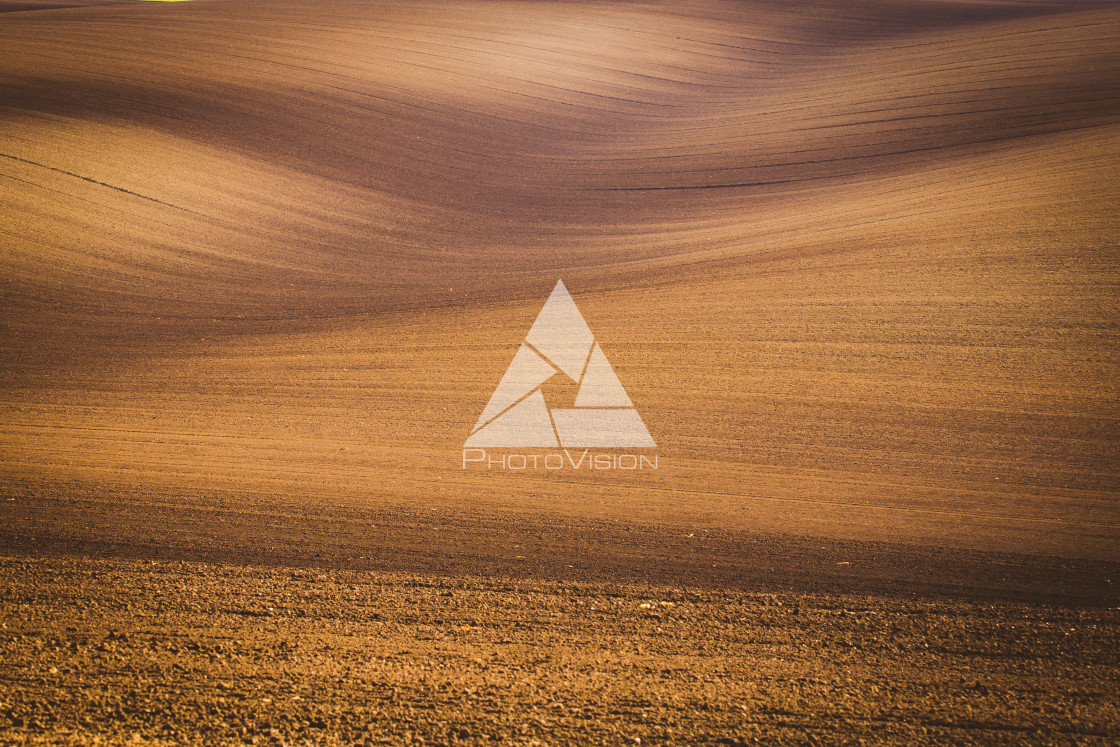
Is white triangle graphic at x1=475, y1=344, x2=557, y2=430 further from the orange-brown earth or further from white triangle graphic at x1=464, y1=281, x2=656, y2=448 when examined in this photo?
the orange-brown earth

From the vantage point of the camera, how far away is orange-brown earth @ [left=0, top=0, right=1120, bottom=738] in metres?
4.47

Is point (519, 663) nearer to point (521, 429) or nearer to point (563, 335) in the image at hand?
point (521, 429)

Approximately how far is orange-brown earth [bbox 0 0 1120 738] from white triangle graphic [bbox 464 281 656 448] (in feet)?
0.80

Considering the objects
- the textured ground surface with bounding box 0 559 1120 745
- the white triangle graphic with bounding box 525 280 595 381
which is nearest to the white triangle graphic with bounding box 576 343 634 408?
the white triangle graphic with bounding box 525 280 595 381

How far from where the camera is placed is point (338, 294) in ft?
33.3

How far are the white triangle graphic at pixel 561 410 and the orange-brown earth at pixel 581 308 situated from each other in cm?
24

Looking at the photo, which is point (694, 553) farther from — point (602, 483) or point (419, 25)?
point (419, 25)

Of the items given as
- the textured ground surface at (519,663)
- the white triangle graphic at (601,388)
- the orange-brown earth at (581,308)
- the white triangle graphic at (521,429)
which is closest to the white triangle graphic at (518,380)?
the white triangle graphic at (521,429)

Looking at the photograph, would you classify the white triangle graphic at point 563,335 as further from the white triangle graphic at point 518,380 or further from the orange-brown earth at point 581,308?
the orange-brown earth at point 581,308

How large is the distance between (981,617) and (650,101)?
19742 millimetres

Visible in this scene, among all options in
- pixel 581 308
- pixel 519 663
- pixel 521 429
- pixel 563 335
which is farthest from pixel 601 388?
pixel 519 663

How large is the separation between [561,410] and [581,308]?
265 cm

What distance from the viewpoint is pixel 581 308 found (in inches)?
342

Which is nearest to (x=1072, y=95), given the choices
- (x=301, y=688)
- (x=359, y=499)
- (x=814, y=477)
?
(x=814, y=477)
